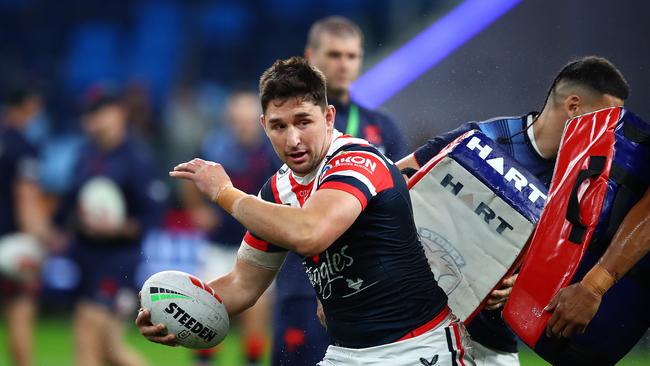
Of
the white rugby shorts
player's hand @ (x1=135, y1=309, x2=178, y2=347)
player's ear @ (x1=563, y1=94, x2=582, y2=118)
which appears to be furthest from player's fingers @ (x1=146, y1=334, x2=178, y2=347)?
player's ear @ (x1=563, y1=94, x2=582, y2=118)

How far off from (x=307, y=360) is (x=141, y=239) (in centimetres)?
321

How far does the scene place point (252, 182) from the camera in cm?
997

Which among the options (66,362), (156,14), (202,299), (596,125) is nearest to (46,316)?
(66,362)

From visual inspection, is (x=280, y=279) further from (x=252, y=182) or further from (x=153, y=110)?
(x=153, y=110)

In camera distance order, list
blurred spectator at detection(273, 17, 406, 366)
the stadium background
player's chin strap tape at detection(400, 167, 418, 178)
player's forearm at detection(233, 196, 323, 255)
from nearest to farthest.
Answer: player's forearm at detection(233, 196, 323, 255) < player's chin strap tape at detection(400, 167, 418, 178) < blurred spectator at detection(273, 17, 406, 366) < the stadium background

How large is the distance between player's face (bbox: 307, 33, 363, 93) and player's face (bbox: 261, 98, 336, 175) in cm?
261

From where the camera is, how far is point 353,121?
22.5 ft

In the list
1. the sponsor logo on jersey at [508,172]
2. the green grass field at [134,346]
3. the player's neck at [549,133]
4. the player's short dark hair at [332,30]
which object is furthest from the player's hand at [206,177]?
the green grass field at [134,346]

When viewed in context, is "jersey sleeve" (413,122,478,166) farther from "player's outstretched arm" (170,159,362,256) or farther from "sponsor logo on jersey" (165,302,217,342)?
"sponsor logo on jersey" (165,302,217,342)

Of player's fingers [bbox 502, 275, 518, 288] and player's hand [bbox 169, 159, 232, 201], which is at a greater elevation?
player's hand [bbox 169, 159, 232, 201]

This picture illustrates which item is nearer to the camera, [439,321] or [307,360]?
[439,321]

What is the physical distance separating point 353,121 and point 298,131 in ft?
8.96

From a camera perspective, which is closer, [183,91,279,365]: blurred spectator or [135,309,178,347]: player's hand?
[135,309,178,347]: player's hand

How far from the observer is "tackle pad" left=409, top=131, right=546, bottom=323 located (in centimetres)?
455
